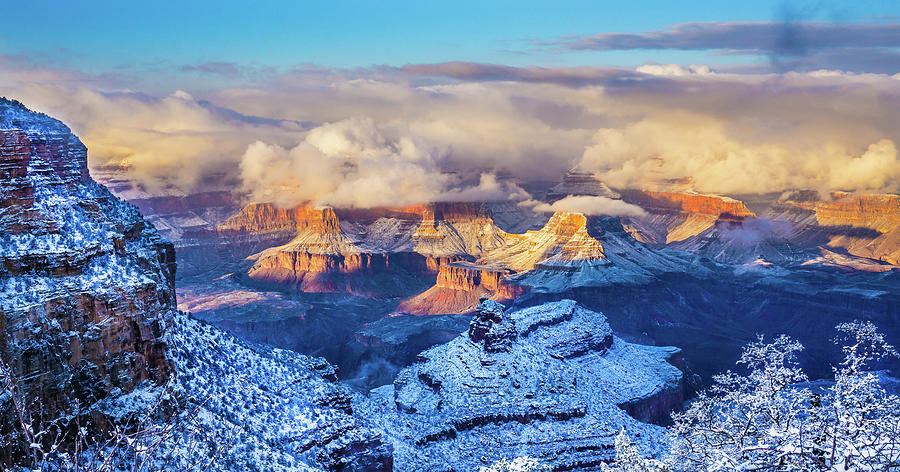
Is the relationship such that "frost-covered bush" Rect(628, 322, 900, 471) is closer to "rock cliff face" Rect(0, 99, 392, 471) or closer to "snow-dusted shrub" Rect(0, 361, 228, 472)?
"rock cliff face" Rect(0, 99, 392, 471)

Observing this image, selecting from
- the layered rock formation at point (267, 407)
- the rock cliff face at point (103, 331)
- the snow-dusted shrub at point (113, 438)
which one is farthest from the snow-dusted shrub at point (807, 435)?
the layered rock formation at point (267, 407)

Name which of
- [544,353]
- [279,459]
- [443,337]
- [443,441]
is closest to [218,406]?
[279,459]

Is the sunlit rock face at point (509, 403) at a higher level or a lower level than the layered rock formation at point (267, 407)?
lower

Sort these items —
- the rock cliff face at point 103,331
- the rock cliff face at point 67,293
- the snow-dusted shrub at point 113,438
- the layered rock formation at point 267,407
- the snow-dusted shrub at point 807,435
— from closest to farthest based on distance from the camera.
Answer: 1. the snow-dusted shrub at point 807,435
2. the snow-dusted shrub at point 113,438
3. the rock cliff face at point 67,293
4. the rock cliff face at point 103,331
5. the layered rock formation at point 267,407

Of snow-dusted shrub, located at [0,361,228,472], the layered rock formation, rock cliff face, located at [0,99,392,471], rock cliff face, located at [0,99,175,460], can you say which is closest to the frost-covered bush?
the layered rock formation

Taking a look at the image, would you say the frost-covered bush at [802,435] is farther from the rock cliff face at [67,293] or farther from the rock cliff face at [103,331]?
the rock cliff face at [67,293]

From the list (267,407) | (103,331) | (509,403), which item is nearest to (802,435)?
(103,331)
